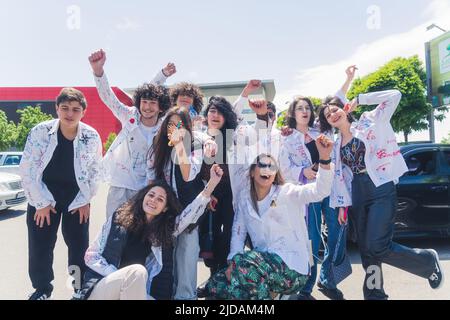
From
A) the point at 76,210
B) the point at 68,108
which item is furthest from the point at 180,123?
the point at 76,210

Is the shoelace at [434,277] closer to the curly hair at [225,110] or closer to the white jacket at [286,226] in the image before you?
the white jacket at [286,226]

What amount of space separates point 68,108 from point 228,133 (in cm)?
142

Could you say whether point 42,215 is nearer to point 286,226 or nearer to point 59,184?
point 59,184

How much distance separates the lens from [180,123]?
8.57ft

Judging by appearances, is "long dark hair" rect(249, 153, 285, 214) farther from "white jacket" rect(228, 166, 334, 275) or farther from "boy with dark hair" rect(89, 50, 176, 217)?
"boy with dark hair" rect(89, 50, 176, 217)

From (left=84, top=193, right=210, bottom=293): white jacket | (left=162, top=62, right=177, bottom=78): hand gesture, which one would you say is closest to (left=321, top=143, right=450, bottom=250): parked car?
(left=84, top=193, right=210, bottom=293): white jacket

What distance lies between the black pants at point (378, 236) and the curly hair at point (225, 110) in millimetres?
1237

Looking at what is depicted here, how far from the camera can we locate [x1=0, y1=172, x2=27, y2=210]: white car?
6.88 m

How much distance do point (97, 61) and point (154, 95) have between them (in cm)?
58

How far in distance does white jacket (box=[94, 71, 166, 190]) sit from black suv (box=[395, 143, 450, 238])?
10.7 feet

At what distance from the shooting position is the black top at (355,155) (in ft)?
9.41

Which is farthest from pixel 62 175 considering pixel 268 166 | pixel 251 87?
pixel 251 87

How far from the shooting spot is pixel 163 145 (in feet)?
8.80
